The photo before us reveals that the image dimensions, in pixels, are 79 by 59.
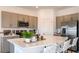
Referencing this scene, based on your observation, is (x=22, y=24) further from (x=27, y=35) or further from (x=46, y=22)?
(x=46, y=22)

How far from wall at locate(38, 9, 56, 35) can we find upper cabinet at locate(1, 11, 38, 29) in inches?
3.3

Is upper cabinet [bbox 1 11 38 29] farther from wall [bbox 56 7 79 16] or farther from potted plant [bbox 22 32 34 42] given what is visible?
wall [bbox 56 7 79 16]

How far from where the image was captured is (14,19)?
171cm

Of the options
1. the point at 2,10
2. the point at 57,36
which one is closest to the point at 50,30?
the point at 57,36

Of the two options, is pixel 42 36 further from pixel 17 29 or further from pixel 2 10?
pixel 2 10

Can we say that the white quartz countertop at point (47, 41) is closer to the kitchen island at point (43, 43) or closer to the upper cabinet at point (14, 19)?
the kitchen island at point (43, 43)

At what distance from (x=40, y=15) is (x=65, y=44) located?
63 centimetres

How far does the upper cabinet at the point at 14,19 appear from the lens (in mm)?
1648

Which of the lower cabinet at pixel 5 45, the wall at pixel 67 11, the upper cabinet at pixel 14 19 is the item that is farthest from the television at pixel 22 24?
the wall at pixel 67 11

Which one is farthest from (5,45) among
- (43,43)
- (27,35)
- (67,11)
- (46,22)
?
(67,11)

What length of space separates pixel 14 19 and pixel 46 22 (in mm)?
522

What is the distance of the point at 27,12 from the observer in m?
1.65
